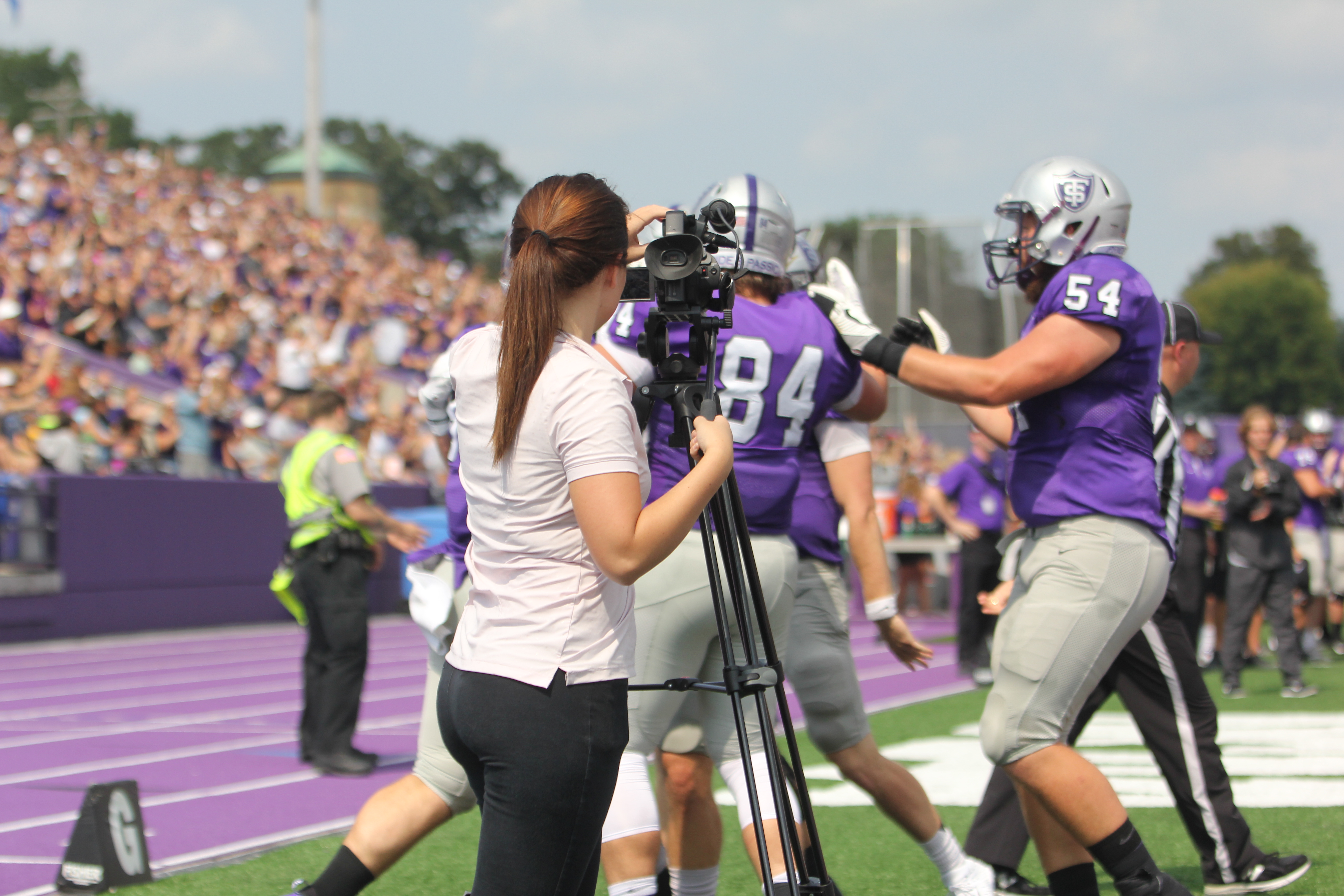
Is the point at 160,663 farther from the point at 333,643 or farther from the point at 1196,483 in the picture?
the point at 1196,483

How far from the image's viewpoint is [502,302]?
8.86 feet

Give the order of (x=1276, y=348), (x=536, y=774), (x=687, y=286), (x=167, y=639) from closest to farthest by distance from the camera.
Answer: (x=536, y=774)
(x=687, y=286)
(x=167, y=639)
(x=1276, y=348)

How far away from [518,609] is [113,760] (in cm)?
590

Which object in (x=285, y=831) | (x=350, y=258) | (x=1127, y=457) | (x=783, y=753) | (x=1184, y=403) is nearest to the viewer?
(x=1127, y=457)

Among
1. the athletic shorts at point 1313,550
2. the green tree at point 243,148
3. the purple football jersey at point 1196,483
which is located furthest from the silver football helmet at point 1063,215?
the green tree at point 243,148

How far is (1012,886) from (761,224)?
2415 mm

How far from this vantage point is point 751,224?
13.0 ft

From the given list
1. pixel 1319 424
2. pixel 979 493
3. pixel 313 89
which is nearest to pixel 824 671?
pixel 979 493

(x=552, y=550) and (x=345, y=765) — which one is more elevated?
(x=552, y=550)

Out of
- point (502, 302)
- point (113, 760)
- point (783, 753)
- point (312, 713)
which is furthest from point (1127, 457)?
point (113, 760)

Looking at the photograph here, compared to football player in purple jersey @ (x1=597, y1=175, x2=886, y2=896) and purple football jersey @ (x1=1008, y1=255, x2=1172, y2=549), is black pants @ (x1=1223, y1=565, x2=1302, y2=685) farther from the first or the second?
football player in purple jersey @ (x1=597, y1=175, x2=886, y2=896)

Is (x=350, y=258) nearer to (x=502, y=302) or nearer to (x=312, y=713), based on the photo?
(x=312, y=713)

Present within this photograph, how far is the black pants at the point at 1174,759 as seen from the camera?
180 inches

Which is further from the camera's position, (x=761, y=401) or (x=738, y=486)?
(x=761, y=401)
